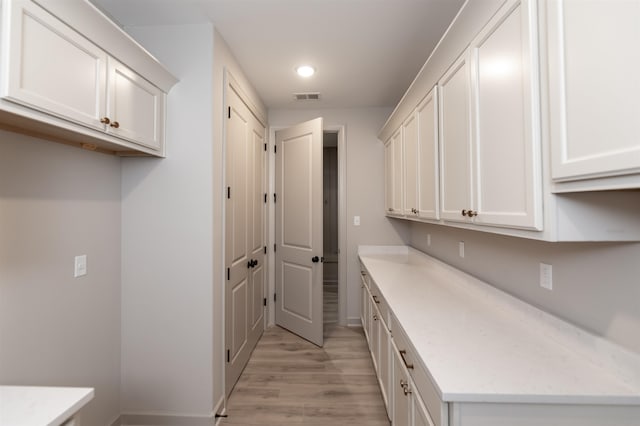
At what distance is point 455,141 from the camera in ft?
5.29

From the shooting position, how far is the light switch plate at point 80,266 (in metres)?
1.63

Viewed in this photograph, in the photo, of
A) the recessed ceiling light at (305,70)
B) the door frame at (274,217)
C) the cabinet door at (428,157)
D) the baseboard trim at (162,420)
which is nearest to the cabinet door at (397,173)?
the cabinet door at (428,157)

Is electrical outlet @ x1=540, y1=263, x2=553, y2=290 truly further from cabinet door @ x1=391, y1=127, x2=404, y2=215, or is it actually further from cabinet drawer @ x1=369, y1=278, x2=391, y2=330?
cabinet door @ x1=391, y1=127, x2=404, y2=215

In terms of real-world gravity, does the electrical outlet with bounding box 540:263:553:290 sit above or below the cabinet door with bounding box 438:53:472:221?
below

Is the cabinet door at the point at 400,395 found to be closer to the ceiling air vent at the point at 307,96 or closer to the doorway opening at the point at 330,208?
the ceiling air vent at the point at 307,96

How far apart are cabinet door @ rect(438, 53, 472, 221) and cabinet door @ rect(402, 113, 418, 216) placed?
A: 499 millimetres

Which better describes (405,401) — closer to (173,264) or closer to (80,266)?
(173,264)

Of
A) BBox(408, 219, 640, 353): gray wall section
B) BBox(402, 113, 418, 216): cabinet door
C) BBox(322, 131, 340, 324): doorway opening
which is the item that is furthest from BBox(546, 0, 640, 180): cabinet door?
BBox(322, 131, 340, 324): doorway opening

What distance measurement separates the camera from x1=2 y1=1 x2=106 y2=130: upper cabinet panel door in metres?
1.01

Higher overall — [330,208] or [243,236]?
[330,208]

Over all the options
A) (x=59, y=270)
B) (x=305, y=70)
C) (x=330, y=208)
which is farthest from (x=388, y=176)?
(x=330, y=208)

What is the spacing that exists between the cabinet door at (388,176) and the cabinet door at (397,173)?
0.41ft

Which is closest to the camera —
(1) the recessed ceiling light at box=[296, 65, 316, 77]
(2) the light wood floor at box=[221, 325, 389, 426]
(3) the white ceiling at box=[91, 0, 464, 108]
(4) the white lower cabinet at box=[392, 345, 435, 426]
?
(4) the white lower cabinet at box=[392, 345, 435, 426]

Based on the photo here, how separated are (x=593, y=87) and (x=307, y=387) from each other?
8.19ft
